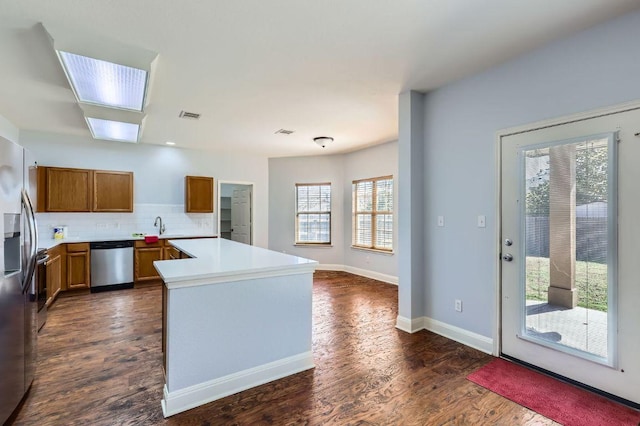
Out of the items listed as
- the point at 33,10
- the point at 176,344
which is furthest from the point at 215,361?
the point at 33,10

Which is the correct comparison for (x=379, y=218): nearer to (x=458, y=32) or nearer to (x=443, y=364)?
(x=443, y=364)

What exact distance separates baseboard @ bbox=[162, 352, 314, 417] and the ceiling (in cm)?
246

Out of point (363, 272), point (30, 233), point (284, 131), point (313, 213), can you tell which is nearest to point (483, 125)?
point (284, 131)

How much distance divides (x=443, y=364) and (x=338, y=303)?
1.95 metres

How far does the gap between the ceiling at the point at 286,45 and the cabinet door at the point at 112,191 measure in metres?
1.42

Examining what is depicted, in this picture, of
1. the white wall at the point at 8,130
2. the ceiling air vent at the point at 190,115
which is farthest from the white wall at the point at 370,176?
the white wall at the point at 8,130

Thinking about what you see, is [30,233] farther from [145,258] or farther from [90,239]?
[145,258]

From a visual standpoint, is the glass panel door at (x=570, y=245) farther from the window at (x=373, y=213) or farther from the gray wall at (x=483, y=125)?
the window at (x=373, y=213)

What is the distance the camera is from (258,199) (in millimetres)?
7023

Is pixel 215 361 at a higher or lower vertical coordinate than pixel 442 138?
lower

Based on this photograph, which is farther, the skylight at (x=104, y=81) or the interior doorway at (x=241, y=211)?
the interior doorway at (x=241, y=211)

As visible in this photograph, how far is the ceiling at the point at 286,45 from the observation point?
201 cm

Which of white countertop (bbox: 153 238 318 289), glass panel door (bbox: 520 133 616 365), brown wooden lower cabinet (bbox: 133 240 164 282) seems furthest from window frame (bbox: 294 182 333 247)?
glass panel door (bbox: 520 133 616 365)

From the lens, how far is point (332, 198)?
6953 mm
